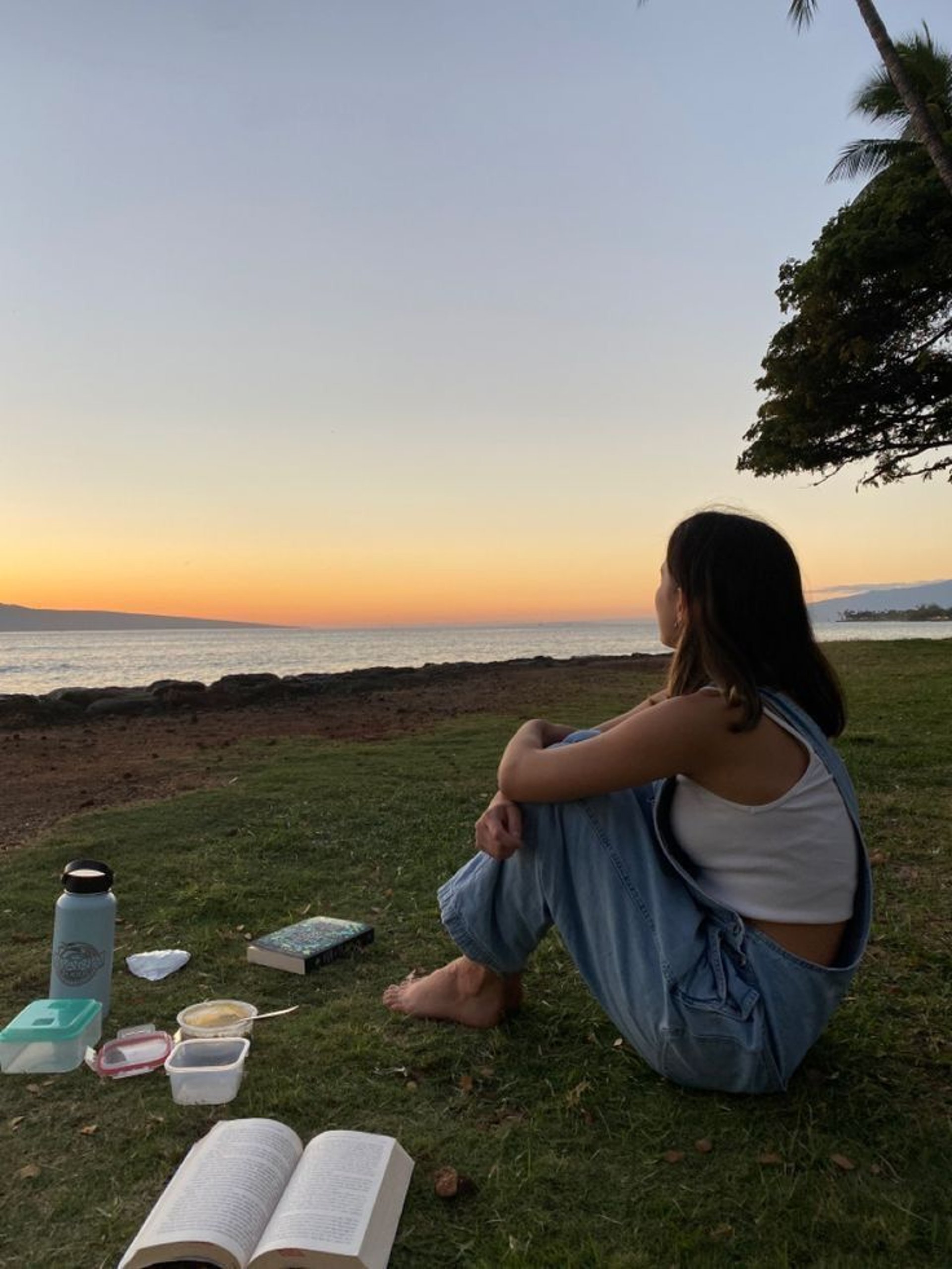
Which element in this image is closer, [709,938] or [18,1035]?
[709,938]

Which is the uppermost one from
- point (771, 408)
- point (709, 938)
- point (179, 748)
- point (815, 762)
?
point (771, 408)

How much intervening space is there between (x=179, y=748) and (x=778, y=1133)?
932cm

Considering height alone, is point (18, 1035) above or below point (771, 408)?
below

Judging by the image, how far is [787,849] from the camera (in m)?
1.96

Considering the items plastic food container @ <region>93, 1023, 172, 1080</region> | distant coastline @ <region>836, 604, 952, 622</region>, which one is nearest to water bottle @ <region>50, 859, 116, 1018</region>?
plastic food container @ <region>93, 1023, 172, 1080</region>

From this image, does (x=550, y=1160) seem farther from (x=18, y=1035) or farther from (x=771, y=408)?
(x=771, y=408)

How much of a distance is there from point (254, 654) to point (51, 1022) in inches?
1972

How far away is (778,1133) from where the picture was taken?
6.74 ft

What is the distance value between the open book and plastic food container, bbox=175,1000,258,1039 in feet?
2.34

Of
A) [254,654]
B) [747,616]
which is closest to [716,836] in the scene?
[747,616]

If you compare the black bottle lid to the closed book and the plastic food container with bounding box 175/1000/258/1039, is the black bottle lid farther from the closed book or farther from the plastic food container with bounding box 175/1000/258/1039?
the closed book

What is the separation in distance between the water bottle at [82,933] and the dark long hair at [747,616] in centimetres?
191

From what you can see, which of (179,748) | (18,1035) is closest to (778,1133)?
(18,1035)

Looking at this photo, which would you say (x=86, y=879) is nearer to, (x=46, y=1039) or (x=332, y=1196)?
(x=46, y=1039)
